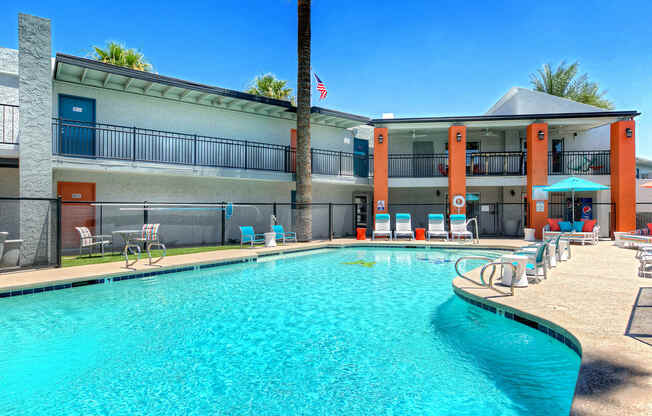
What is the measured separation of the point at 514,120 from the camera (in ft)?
52.5

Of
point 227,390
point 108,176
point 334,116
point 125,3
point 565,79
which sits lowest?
point 227,390

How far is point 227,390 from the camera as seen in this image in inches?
145

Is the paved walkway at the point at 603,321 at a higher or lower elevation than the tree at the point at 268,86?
lower

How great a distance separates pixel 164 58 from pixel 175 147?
537 inches

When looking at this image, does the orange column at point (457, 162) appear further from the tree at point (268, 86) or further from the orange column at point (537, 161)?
the tree at point (268, 86)

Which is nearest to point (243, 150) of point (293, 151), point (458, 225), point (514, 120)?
point (293, 151)

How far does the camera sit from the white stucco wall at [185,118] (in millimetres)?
12453

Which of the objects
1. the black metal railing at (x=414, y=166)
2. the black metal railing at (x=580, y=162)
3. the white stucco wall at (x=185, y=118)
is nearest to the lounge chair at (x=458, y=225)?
the black metal railing at (x=414, y=166)

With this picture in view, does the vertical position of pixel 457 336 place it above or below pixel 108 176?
below

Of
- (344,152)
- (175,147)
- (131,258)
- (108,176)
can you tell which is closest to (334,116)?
(344,152)

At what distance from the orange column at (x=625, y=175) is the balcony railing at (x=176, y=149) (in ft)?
35.8

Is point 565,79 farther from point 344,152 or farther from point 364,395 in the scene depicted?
point 364,395

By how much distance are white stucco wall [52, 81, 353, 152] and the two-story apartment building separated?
0.04 m

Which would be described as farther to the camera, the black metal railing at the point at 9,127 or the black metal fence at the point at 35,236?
the black metal railing at the point at 9,127
